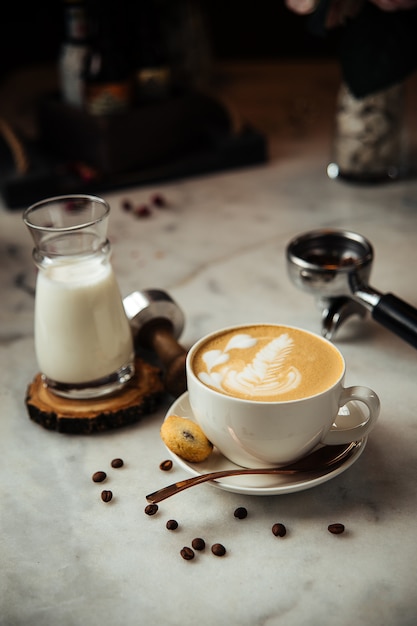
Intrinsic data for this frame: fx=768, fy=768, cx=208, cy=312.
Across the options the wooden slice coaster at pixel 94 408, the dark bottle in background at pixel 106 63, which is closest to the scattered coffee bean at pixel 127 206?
the dark bottle in background at pixel 106 63

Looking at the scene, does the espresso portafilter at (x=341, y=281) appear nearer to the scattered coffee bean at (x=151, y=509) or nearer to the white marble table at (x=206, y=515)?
the white marble table at (x=206, y=515)

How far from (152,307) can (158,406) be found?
138mm

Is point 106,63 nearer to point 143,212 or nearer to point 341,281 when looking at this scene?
point 143,212

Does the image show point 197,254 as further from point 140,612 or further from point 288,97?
point 288,97

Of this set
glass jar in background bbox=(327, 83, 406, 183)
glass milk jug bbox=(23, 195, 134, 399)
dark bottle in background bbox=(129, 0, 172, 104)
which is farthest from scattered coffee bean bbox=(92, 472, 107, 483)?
dark bottle in background bbox=(129, 0, 172, 104)

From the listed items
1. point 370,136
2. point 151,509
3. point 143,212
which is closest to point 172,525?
point 151,509

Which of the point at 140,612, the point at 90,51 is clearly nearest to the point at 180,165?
the point at 90,51

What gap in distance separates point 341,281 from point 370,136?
64 centimetres

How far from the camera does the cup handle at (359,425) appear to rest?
802 mm

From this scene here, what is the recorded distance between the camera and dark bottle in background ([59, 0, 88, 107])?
172cm

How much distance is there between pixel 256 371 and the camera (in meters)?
0.82

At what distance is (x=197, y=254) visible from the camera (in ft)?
4.69

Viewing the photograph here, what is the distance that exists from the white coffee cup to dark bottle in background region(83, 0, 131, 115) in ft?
3.09

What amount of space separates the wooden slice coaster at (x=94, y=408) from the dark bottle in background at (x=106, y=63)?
868 mm
